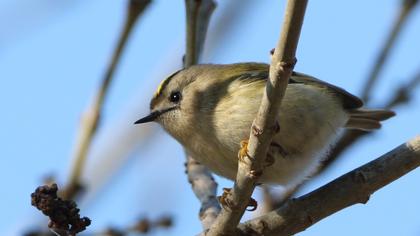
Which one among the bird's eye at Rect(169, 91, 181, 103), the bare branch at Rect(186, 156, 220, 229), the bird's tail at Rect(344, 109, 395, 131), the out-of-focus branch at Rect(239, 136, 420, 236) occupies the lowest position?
the out-of-focus branch at Rect(239, 136, 420, 236)

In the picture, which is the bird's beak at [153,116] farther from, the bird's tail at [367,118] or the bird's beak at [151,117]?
the bird's tail at [367,118]

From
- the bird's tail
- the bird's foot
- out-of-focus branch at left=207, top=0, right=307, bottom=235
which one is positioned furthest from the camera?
the bird's tail

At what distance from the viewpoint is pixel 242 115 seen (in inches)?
104

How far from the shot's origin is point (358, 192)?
2.20 metres

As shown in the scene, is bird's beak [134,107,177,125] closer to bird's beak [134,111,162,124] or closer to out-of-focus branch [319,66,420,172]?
bird's beak [134,111,162,124]

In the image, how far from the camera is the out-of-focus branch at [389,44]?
282cm

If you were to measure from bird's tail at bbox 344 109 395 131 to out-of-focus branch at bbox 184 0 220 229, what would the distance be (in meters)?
0.82

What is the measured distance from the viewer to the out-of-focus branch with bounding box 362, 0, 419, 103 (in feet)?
9.24

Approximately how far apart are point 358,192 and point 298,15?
0.86 meters

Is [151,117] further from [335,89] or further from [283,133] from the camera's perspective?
[335,89]

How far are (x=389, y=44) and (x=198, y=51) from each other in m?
0.95

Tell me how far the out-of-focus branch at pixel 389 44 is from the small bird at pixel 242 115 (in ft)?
→ 0.60

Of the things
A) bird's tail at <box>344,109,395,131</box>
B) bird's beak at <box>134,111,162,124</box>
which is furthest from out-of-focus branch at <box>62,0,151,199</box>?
bird's tail at <box>344,109,395,131</box>

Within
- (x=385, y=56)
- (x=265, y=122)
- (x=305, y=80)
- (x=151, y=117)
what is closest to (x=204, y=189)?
(x=151, y=117)
